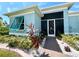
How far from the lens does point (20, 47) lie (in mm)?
10562

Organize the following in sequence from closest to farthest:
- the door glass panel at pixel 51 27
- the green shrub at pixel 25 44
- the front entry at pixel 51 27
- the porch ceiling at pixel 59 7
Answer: the green shrub at pixel 25 44 < the porch ceiling at pixel 59 7 < the front entry at pixel 51 27 < the door glass panel at pixel 51 27

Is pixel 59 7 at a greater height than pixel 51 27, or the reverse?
pixel 59 7

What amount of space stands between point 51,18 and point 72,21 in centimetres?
277

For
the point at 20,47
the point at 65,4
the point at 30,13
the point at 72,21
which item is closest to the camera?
the point at 20,47

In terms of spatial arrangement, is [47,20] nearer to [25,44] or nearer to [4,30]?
[4,30]

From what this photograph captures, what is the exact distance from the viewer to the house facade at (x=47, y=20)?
15.0 m

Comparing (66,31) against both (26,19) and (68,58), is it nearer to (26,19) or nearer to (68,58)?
(26,19)

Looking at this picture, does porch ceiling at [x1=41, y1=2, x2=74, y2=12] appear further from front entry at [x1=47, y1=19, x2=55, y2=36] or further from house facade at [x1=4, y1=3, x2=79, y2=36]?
front entry at [x1=47, y1=19, x2=55, y2=36]

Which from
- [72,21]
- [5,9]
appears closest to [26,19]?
[5,9]

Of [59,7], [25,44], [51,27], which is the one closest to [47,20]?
[51,27]

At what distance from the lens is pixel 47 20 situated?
2047 cm

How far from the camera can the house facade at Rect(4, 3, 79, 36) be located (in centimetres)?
1498

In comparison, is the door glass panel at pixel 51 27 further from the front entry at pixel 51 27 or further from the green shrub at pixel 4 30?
the green shrub at pixel 4 30

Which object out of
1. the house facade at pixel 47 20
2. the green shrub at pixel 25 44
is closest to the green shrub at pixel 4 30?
the house facade at pixel 47 20
